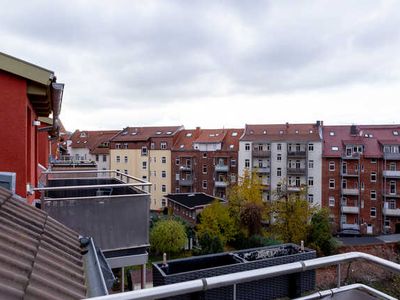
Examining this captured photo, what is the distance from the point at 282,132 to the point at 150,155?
57.1 ft

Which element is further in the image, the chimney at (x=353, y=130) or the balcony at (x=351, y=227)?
the chimney at (x=353, y=130)

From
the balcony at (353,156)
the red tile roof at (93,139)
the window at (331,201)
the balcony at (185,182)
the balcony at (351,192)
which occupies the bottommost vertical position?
the window at (331,201)

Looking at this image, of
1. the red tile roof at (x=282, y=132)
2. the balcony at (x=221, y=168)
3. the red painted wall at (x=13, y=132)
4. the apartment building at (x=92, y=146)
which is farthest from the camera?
the apartment building at (x=92, y=146)

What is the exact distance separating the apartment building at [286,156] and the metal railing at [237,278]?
120 ft

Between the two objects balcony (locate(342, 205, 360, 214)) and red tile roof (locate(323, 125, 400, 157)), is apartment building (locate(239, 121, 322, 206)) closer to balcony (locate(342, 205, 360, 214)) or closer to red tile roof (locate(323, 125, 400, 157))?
red tile roof (locate(323, 125, 400, 157))

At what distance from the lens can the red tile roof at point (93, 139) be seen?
53594mm

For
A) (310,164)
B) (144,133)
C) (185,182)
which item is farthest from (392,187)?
(144,133)

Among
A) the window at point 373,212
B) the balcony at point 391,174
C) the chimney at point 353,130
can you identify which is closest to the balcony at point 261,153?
the chimney at point 353,130

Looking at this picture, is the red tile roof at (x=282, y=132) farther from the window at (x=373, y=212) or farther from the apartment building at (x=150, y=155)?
the apartment building at (x=150, y=155)

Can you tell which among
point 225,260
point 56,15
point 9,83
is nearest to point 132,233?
point 9,83

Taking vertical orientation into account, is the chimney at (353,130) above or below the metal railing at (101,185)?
above

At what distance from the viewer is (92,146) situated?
5484 cm

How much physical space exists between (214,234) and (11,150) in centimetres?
2248

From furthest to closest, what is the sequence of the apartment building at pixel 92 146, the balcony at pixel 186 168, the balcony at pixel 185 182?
the apartment building at pixel 92 146, the balcony at pixel 185 182, the balcony at pixel 186 168
